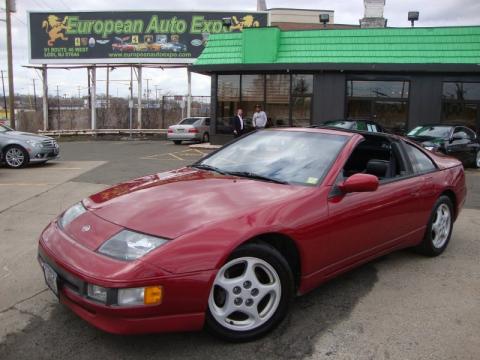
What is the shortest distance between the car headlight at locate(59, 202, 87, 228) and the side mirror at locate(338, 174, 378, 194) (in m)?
1.98

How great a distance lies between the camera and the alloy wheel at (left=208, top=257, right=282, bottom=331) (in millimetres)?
3068

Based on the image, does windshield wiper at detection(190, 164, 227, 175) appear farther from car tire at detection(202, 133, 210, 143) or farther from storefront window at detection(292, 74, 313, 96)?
car tire at detection(202, 133, 210, 143)

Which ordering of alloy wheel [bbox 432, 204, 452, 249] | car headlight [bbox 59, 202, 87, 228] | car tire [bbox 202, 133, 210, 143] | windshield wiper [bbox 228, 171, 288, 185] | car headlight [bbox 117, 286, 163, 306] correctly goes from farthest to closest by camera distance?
car tire [bbox 202, 133, 210, 143], alloy wheel [bbox 432, 204, 452, 249], windshield wiper [bbox 228, 171, 288, 185], car headlight [bbox 59, 202, 87, 228], car headlight [bbox 117, 286, 163, 306]

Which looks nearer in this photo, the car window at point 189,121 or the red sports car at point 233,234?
the red sports car at point 233,234

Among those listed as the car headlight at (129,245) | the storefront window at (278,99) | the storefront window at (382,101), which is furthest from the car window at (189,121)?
the car headlight at (129,245)

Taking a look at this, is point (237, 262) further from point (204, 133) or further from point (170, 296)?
point (204, 133)

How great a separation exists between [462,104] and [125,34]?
59.6 ft

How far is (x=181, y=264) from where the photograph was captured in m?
2.81

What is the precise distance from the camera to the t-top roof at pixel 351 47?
58.4 ft

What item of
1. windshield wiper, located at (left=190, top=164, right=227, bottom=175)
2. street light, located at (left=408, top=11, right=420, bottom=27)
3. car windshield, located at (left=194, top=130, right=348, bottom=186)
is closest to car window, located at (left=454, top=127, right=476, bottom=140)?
street light, located at (left=408, top=11, right=420, bottom=27)

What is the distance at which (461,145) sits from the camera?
13617mm

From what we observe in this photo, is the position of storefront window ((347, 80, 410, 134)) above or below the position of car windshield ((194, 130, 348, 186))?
above

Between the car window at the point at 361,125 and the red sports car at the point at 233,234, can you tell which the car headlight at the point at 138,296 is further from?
the car window at the point at 361,125

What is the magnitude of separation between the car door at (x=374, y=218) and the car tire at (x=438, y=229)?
1.12ft
